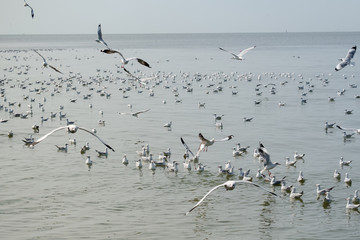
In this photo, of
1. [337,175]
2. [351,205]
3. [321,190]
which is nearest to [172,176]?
[321,190]

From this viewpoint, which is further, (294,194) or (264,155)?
(294,194)

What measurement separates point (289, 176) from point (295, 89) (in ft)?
102

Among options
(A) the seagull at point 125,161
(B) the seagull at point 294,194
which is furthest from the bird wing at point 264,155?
(A) the seagull at point 125,161

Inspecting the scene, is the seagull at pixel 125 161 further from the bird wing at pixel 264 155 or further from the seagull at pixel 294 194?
the seagull at pixel 294 194

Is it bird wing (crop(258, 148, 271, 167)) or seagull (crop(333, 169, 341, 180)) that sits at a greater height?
bird wing (crop(258, 148, 271, 167))

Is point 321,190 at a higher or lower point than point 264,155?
lower

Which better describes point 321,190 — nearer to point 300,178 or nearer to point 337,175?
point 300,178

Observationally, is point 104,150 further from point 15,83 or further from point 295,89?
point 15,83

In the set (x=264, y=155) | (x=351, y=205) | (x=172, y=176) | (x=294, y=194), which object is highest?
(x=264, y=155)

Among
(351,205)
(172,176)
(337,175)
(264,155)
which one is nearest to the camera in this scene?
(264,155)

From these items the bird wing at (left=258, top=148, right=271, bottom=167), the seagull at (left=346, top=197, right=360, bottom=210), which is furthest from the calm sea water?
the bird wing at (left=258, top=148, right=271, bottom=167)

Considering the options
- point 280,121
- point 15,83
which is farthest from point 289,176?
point 15,83

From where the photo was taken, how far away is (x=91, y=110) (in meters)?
43.8

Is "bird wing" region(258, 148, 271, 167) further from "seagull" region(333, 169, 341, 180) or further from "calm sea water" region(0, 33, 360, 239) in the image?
"seagull" region(333, 169, 341, 180)
